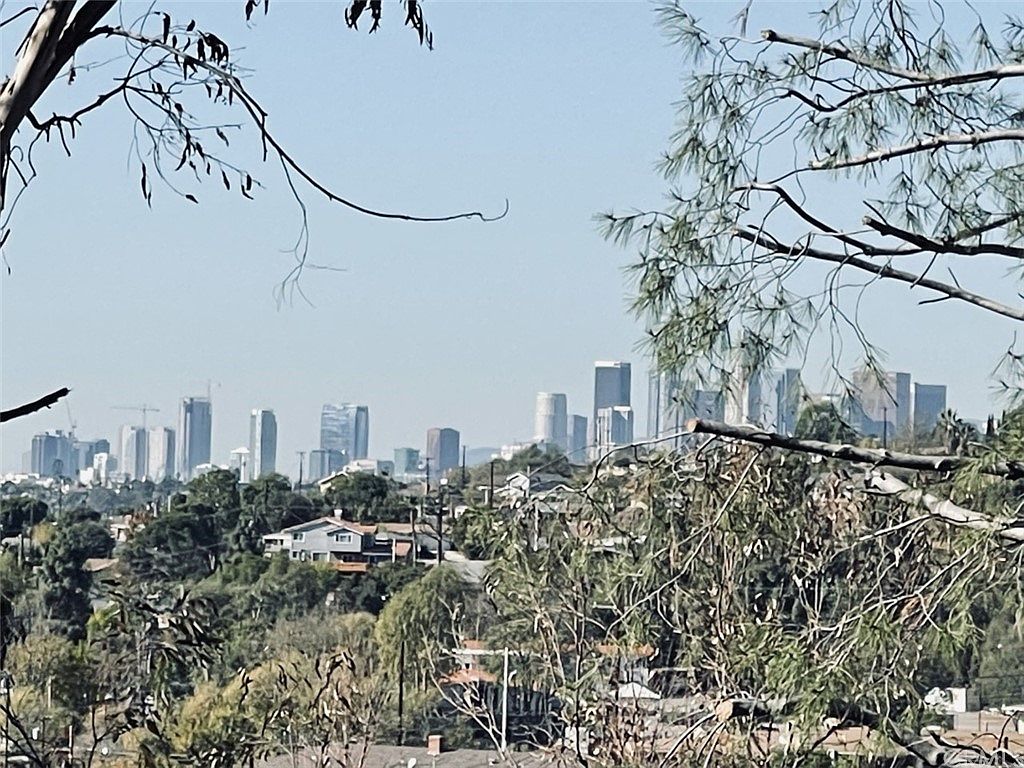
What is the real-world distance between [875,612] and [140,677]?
1.25m

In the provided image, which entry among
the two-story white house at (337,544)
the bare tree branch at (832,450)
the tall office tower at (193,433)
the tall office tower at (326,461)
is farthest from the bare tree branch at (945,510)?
the tall office tower at (326,461)

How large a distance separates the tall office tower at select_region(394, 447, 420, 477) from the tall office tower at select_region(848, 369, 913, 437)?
130 feet

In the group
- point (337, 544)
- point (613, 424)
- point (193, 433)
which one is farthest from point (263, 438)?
point (613, 424)

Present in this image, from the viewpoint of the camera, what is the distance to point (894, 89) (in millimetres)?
2873

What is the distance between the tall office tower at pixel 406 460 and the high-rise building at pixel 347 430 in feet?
6.35

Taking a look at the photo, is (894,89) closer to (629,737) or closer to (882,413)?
(882,413)

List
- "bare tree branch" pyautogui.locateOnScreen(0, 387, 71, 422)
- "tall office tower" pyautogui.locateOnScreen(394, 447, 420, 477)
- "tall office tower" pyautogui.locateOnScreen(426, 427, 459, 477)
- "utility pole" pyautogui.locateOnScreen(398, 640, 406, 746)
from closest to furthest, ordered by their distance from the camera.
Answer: "bare tree branch" pyautogui.locateOnScreen(0, 387, 71, 422), "utility pole" pyautogui.locateOnScreen(398, 640, 406, 746), "tall office tower" pyautogui.locateOnScreen(426, 427, 459, 477), "tall office tower" pyautogui.locateOnScreen(394, 447, 420, 477)

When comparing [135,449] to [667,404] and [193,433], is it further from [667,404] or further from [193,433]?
[667,404]

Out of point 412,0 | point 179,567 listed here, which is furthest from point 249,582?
point 412,0

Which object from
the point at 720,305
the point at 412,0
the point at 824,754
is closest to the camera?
the point at 412,0

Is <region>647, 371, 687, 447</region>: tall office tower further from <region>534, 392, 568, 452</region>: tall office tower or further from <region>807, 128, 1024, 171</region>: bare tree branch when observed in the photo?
<region>534, 392, 568, 452</region>: tall office tower

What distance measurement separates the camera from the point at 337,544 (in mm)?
18719

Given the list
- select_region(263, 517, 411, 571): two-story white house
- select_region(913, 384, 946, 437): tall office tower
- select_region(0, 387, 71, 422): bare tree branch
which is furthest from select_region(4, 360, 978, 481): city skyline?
select_region(263, 517, 411, 571): two-story white house

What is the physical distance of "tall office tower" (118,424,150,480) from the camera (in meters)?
41.5
